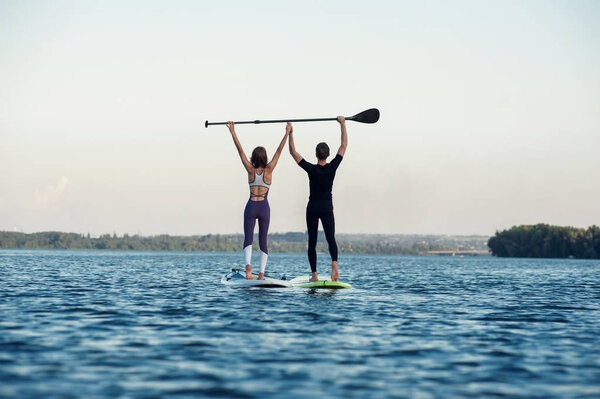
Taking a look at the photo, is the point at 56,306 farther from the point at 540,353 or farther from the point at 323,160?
the point at 540,353

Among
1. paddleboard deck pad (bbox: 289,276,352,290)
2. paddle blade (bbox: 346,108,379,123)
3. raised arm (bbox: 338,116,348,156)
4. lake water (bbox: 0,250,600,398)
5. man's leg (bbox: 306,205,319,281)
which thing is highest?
paddle blade (bbox: 346,108,379,123)

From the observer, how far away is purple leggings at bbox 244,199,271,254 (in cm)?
1817

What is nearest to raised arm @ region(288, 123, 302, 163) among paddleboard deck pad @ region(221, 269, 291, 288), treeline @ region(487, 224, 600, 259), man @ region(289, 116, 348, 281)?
man @ region(289, 116, 348, 281)

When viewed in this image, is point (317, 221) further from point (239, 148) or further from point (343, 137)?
point (239, 148)

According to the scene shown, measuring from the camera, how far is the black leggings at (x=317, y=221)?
17.9m

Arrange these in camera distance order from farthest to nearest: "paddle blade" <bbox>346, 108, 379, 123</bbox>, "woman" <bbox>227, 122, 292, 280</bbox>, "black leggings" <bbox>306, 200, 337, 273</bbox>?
"paddle blade" <bbox>346, 108, 379, 123</bbox> → "woman" <bbox>227, 122, 292, 280</bbox> → "black leggings" <bbox>306, 200, 337, 273</bbox>

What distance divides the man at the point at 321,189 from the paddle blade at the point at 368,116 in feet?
3.00

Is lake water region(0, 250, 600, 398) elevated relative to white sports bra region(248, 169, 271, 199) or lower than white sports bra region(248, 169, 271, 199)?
lower

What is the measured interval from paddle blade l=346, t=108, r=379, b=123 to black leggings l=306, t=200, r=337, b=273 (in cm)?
255

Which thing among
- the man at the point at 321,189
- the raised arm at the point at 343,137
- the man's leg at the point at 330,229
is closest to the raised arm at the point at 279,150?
the man at the point at 321,189

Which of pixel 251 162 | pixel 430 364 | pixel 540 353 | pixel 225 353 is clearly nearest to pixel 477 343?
pixel 540 353

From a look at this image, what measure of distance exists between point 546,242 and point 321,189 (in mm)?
161830

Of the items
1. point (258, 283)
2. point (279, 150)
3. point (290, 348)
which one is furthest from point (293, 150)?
point (290, 348)

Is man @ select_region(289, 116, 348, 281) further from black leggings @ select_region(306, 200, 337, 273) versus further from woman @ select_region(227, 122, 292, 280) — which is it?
woman @ select_region(227, 122, 292, 280)
